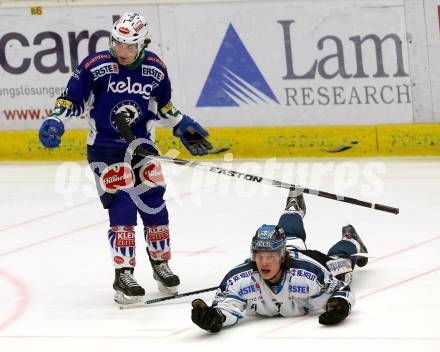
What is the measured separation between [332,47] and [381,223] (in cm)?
289

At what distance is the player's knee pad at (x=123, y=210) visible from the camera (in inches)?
333

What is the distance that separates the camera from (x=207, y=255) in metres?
9.76

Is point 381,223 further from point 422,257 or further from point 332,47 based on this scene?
point 332,47

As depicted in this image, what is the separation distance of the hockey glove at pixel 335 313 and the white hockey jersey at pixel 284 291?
9 cm

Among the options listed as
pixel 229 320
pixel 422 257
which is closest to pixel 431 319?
pixel 229 320

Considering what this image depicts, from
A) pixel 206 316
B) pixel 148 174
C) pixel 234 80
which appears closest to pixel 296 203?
pixel 148 174

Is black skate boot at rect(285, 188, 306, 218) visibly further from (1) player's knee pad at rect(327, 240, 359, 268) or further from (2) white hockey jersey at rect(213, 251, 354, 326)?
(2) white hockey jersey at rect(213, 251, 354, 326)

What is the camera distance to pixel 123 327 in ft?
25.9

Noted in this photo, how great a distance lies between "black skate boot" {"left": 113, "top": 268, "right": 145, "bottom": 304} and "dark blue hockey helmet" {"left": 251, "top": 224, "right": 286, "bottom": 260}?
3.43 ft

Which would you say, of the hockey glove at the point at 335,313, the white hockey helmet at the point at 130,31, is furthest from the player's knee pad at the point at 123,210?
the hockey glove at the point at 335,313

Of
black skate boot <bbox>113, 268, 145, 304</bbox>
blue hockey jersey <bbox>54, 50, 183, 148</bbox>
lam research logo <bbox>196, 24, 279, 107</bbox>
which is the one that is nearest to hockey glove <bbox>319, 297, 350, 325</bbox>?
black skate boot <bbox>113, 268, 145, 304</bbox>

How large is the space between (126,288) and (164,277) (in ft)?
1.10

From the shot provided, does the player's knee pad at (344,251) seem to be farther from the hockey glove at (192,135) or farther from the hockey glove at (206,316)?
the hockey glove at (206,316)

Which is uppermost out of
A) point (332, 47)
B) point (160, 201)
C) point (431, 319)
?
point (332, 47)
